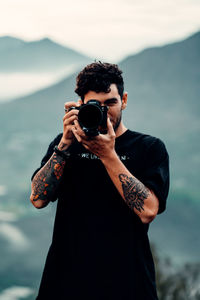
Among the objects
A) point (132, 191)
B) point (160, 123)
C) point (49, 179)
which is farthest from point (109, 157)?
point (160, 123)

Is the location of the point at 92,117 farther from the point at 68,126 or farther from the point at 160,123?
the point at 160,123

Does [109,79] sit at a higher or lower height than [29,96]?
lower

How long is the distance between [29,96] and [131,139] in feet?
91.3

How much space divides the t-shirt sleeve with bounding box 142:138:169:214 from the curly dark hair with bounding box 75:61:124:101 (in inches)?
10.6

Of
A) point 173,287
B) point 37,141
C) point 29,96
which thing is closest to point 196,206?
point 37,141

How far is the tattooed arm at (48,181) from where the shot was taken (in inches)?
68.0

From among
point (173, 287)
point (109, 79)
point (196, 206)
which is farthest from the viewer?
point (196, 206)

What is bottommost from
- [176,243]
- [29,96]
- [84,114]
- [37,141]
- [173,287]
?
[84,114]

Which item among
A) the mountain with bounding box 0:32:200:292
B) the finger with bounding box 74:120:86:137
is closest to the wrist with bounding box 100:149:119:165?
the finger with bounding box 74:120:86:137

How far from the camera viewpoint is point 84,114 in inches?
65.2

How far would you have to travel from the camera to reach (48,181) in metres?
1.73

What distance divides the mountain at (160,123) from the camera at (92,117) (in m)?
23.4

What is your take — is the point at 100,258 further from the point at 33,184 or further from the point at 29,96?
the point at 29,96

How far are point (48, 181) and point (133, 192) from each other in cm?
34
